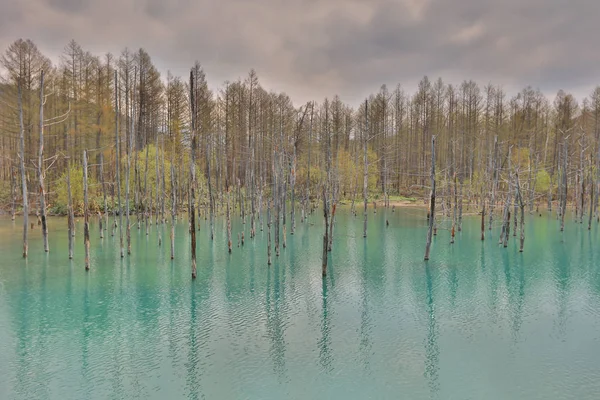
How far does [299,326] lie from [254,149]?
115ft

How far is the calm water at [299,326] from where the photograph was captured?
389 inches

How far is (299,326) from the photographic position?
1379 cm

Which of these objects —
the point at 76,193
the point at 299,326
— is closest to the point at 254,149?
the point at 76,193

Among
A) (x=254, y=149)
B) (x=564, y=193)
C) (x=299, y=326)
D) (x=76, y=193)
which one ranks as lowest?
(x=299, y=326)

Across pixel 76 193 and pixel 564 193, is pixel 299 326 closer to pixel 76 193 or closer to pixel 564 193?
pixel 76 193

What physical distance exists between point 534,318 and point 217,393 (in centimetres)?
1136

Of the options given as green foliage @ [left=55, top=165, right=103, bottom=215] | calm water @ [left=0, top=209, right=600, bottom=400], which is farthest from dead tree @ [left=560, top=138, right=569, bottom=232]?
green foliage @ [left=55, top=165, right=103, bottom=215]

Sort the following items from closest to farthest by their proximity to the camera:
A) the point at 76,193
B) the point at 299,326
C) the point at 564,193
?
1. the point at 299,326
2. the point at 564,193
3. the point at 76,193

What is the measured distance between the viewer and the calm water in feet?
32.4

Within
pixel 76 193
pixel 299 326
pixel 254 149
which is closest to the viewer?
pixel 299 326

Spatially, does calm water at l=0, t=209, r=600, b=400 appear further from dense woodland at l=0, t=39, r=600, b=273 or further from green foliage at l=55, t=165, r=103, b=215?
green foliage at l=55, t=165, r=103, b=215

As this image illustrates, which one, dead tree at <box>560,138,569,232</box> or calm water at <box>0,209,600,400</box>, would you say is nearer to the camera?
calm water at <box>0,209,600,400</box>

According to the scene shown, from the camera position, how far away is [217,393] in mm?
9422

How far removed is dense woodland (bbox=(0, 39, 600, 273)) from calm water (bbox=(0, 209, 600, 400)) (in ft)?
11.0
